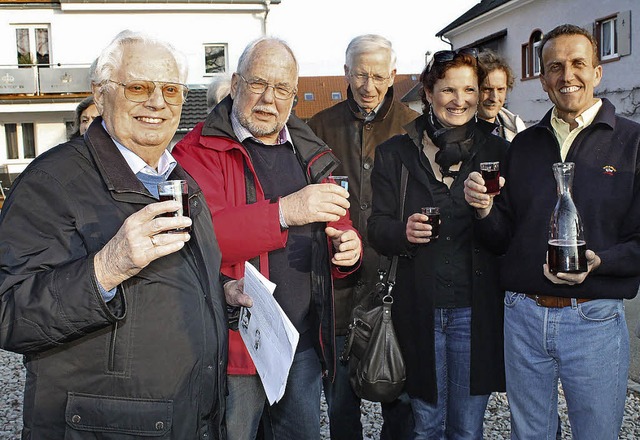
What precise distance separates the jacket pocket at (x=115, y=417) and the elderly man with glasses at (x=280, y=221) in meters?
0.80

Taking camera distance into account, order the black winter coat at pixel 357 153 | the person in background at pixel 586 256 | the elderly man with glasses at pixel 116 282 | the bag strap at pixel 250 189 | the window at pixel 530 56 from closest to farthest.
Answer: the elderly man with glasses at pixel 116 282
the person in background at pixel 586 256
the bag strap at pixel 250 189
the black winter coat at pixel 357 153
the window at pixel 530 56

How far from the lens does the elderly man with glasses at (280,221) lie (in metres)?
2.82

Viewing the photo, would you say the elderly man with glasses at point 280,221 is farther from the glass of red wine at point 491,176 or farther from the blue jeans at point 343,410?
the blue jeans at point 343,410

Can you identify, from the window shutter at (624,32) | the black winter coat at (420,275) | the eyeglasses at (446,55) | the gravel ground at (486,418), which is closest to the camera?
the black winter coat at (420,275)

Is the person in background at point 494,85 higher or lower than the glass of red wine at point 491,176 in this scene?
higher

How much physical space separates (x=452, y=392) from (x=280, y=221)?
1.48 meters

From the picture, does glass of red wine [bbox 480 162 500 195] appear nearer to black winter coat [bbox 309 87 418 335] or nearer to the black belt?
the black belt

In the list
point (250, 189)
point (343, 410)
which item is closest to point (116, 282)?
point (250, 189)

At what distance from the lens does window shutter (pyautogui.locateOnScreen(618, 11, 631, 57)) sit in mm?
15234

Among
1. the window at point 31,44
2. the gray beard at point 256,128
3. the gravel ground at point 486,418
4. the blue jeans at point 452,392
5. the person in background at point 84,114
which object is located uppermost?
the window at point 31,44

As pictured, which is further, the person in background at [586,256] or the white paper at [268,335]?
the person in background at [586,256]

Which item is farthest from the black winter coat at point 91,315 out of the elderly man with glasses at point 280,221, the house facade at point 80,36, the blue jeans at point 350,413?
the house facade at point 80,36

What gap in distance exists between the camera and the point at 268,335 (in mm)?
2500

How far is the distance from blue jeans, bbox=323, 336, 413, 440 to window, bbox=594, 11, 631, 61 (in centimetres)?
1440
